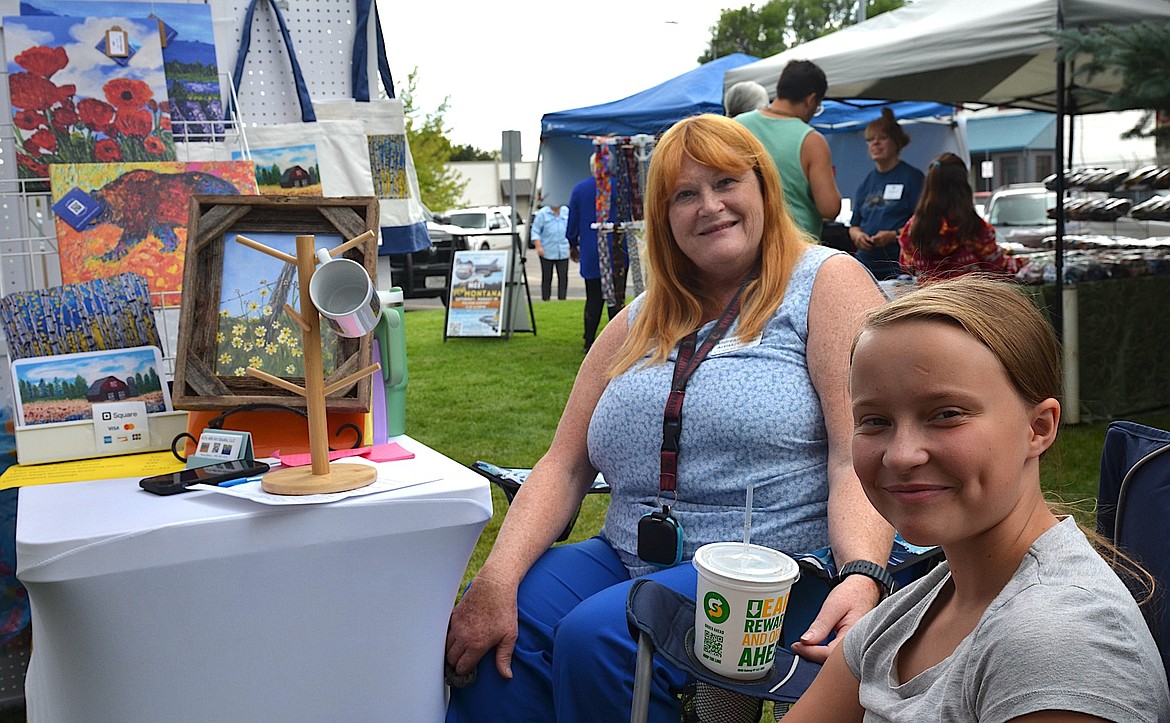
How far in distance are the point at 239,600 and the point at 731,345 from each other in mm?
958

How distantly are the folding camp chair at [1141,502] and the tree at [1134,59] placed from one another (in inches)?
111

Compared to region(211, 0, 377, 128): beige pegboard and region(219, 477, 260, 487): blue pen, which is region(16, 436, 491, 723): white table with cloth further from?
region(211, 0, 377, 128): beige pegboard

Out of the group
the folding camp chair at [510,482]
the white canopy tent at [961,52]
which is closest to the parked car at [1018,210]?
the white canopy tent at [961,52]

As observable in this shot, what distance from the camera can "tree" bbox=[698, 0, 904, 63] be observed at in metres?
33.6

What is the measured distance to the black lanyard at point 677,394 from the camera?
179 centimetres

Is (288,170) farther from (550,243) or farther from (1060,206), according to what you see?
(550,243)

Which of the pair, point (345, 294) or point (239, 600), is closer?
point (239, 600)

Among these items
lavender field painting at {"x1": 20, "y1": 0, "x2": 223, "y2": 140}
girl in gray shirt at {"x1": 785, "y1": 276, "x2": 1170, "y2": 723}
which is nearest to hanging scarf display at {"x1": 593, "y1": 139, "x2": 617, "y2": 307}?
lavender field painting at {"x1": 20, "y1": 0, "x2": 223, "y2": 140}

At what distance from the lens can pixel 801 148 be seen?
436cm

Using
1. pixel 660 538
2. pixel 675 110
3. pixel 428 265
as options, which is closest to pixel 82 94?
pixel 660 538

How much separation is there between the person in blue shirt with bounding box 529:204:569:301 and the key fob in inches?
426

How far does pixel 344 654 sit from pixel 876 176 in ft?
17.0

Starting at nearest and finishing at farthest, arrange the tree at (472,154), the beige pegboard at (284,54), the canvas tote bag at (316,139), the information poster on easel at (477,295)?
1. the canvas tote bag at (316,139)
2. the beige pegboard at (284,54)
3. the information poster on easel at (477,295)
4. the tree at (472,154)

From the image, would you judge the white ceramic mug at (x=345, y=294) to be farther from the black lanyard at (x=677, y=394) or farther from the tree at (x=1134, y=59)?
the tree at (x=1134, y=59)
